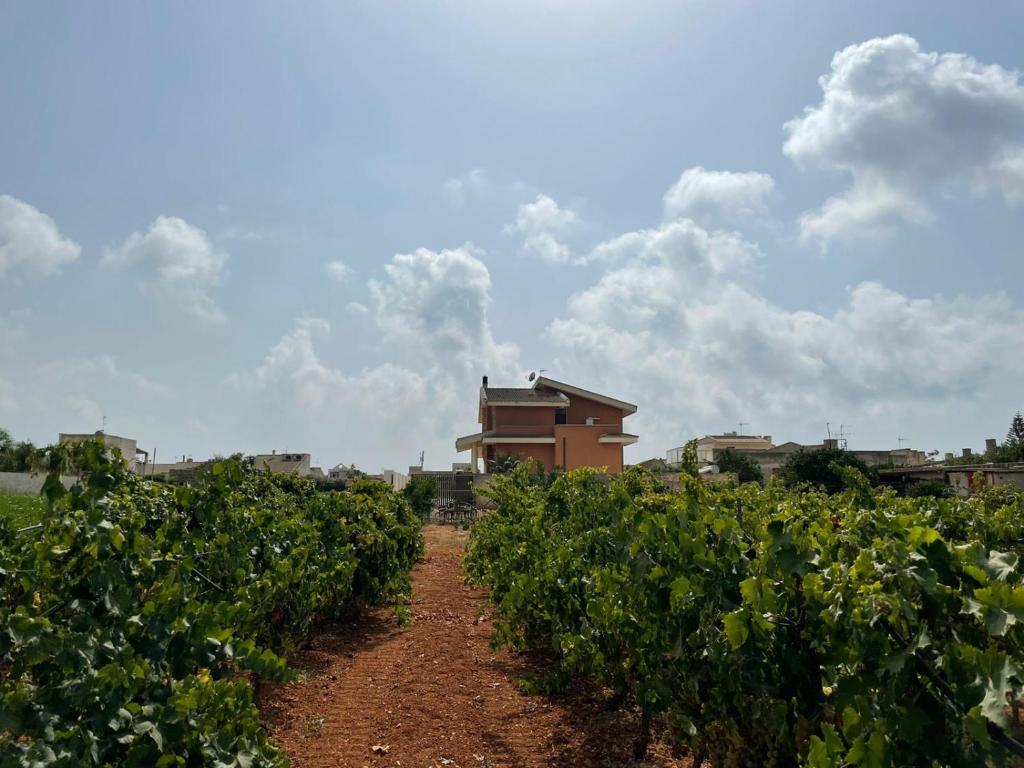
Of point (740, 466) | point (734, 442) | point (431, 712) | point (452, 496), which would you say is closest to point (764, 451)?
point (734, 442)

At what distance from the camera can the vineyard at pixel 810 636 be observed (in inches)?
79.0

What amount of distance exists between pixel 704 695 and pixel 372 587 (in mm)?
6178

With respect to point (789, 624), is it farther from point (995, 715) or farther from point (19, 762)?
point (19, 762)

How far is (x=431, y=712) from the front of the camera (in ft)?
18.4

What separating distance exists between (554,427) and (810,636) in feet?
102

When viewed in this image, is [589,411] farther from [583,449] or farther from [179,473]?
[179,473]

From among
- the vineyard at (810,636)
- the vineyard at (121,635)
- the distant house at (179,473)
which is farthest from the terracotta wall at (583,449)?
the vineyard at (121,635)

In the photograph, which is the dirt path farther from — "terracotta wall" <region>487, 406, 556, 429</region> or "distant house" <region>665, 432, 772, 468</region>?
"distant house" <region>665, 432, 772, 468</region>

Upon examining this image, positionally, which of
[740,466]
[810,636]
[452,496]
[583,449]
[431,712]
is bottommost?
[431,712]

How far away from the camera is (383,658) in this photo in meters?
7.56

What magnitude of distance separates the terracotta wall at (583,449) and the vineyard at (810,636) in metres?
28.0

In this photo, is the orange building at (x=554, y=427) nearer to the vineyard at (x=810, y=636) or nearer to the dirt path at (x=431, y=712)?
the dirt path at (x=431, y=712)

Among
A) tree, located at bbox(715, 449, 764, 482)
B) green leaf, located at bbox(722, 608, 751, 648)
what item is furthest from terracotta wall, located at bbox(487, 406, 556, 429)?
green leaf, located at bbox(722, 608, 751, 648)

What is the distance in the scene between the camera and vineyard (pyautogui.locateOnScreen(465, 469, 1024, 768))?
201cm
